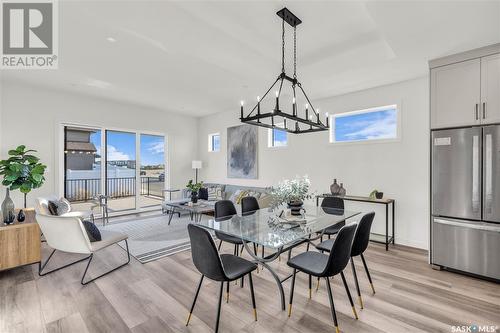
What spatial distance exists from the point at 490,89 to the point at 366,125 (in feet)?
6.05

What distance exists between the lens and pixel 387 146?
4180 millimetres

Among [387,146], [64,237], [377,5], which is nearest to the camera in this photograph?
[377,5]

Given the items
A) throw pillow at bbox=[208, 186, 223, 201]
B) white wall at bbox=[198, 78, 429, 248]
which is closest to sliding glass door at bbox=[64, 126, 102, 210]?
throw pillow at bbox=[208, 186, 223, 201]

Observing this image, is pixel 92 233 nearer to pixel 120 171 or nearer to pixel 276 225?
pixel 276 225

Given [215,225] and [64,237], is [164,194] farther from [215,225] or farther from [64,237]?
[215,225]

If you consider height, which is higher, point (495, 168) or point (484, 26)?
point (484, 26)

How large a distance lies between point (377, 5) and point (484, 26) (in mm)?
1276

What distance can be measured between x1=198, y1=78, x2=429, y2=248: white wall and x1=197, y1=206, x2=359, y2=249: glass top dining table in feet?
4.92

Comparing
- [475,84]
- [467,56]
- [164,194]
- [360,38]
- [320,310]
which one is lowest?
[320,310]

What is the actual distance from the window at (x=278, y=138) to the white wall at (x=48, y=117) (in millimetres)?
3429

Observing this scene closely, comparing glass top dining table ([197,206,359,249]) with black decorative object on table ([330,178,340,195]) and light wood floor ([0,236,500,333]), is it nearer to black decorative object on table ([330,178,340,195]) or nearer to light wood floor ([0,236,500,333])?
light wood floor ([0,236,500,333])

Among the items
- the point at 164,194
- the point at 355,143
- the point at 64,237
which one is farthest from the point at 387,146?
the point at 164,194

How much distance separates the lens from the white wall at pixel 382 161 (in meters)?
3.85

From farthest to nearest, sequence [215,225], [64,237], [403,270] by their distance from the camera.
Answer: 1. [403,270]
2. [64,237]
3. [215,225]
